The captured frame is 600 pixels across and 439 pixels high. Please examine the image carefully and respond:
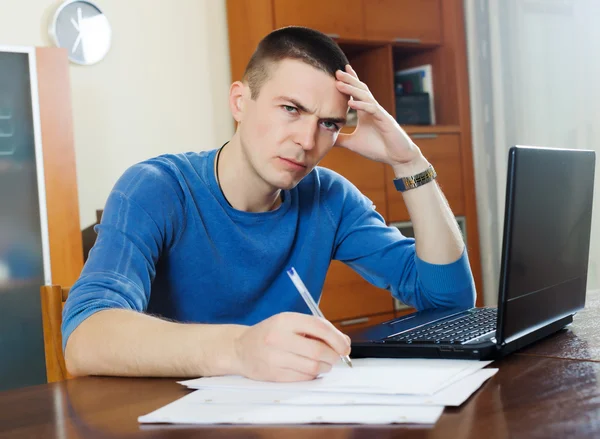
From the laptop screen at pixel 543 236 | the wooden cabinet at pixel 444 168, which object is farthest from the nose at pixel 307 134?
the wooden cabinet at pixel 444 168

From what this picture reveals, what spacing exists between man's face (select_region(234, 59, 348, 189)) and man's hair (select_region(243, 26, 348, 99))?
2 centimetres

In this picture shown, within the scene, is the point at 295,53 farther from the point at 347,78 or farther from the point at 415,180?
the point at 415,180

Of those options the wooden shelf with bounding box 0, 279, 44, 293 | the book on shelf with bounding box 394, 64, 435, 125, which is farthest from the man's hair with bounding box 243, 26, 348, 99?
the book on shelf with bounding box 394, 64, 435, 125

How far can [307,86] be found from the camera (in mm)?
1523

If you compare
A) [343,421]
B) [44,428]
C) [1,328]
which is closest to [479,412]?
[343,421]

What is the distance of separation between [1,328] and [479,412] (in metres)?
2.73

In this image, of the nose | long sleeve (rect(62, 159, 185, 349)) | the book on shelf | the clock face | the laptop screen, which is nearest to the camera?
the laptop screen

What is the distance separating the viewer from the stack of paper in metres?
0.76

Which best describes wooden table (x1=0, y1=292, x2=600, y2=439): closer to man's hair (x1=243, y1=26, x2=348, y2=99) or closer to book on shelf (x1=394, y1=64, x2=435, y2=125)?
man's hair (x1=243, y1=26, x2=348, y2=99)

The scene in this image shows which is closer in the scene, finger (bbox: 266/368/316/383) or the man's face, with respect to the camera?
finger (bbox: 266/368/316/383)

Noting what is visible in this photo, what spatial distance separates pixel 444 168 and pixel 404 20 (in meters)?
0.81

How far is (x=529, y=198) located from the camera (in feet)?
3.18

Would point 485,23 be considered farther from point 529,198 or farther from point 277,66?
point 529,198

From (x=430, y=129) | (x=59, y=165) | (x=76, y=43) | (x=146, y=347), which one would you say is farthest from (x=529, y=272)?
(x=430, y=129)
